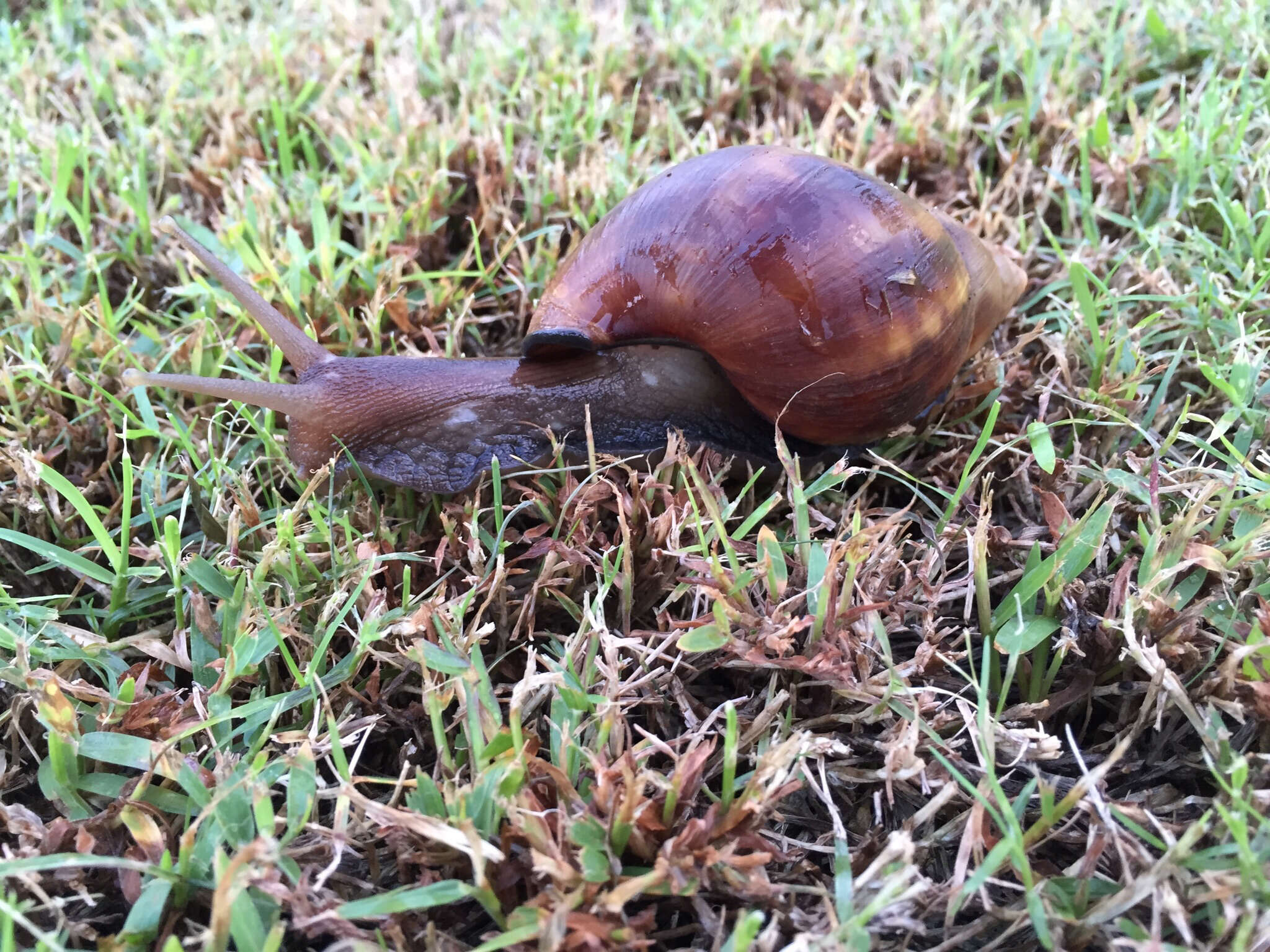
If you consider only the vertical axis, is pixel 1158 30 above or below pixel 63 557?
above

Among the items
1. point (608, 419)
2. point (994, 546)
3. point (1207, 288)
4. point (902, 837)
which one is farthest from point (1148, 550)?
point (608, 419)

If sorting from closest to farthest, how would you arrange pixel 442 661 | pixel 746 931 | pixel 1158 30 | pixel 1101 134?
pixel 746 931 → pixel 442 661 → pixel 1101 134 → pixel 1158 30

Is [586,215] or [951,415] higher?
[586,215]

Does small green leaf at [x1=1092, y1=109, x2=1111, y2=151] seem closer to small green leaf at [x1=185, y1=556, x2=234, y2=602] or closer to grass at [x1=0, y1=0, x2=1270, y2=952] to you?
grass at [x1=0, y1=0, x2=1270, y2=952]

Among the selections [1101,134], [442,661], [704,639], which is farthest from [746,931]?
[1101,134]

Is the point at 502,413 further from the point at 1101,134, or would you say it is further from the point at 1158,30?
the point at 1158,30

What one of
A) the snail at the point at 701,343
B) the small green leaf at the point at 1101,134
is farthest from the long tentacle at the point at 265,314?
the small green leaf at the point at 1101,134

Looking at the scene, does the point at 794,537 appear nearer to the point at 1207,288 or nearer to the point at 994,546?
the point at 994,546
